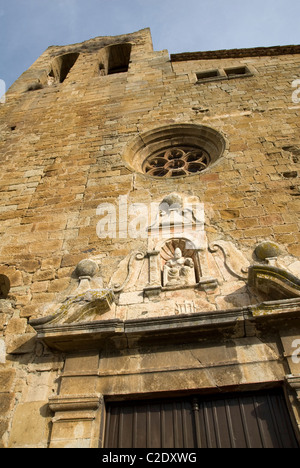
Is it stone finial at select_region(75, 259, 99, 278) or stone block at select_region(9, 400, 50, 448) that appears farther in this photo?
stone finial at select_region(75, 259, 99, 278)

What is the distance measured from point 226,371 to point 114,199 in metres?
2.85

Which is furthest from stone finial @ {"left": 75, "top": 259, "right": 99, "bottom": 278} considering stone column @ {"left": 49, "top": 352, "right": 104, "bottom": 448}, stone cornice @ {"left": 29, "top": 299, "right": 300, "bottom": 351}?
stone column @ {"left": 49, "top": 352, "right": 104, "bottom": 448}

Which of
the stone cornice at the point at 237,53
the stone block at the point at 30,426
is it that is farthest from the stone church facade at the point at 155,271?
the stone cornice at the point at 237,53

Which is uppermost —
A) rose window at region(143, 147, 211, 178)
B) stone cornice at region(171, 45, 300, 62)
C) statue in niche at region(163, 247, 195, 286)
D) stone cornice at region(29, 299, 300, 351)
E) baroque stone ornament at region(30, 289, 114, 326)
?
stone cornice at region(171, 45, 300, 62)

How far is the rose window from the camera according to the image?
5.79 m

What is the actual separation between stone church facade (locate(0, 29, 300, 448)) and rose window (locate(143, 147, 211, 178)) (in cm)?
4

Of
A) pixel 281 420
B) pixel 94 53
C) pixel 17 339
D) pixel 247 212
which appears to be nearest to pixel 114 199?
pixel 247 212

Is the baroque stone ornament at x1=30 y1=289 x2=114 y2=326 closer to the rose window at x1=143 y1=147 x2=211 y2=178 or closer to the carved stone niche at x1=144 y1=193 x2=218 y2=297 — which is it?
the carved stone niche at x1=144 y1=193 x2=218 y2=297

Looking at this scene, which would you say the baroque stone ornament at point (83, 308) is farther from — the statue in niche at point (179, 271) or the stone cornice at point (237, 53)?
the stone cornice at point (237, 53)

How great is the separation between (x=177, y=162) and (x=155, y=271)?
9.07ft

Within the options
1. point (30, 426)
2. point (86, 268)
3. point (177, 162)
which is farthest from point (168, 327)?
point (177, 162)

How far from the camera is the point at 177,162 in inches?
238

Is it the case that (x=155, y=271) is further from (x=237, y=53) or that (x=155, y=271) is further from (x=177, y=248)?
(x=237, y=53)

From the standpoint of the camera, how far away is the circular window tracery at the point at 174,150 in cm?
585
